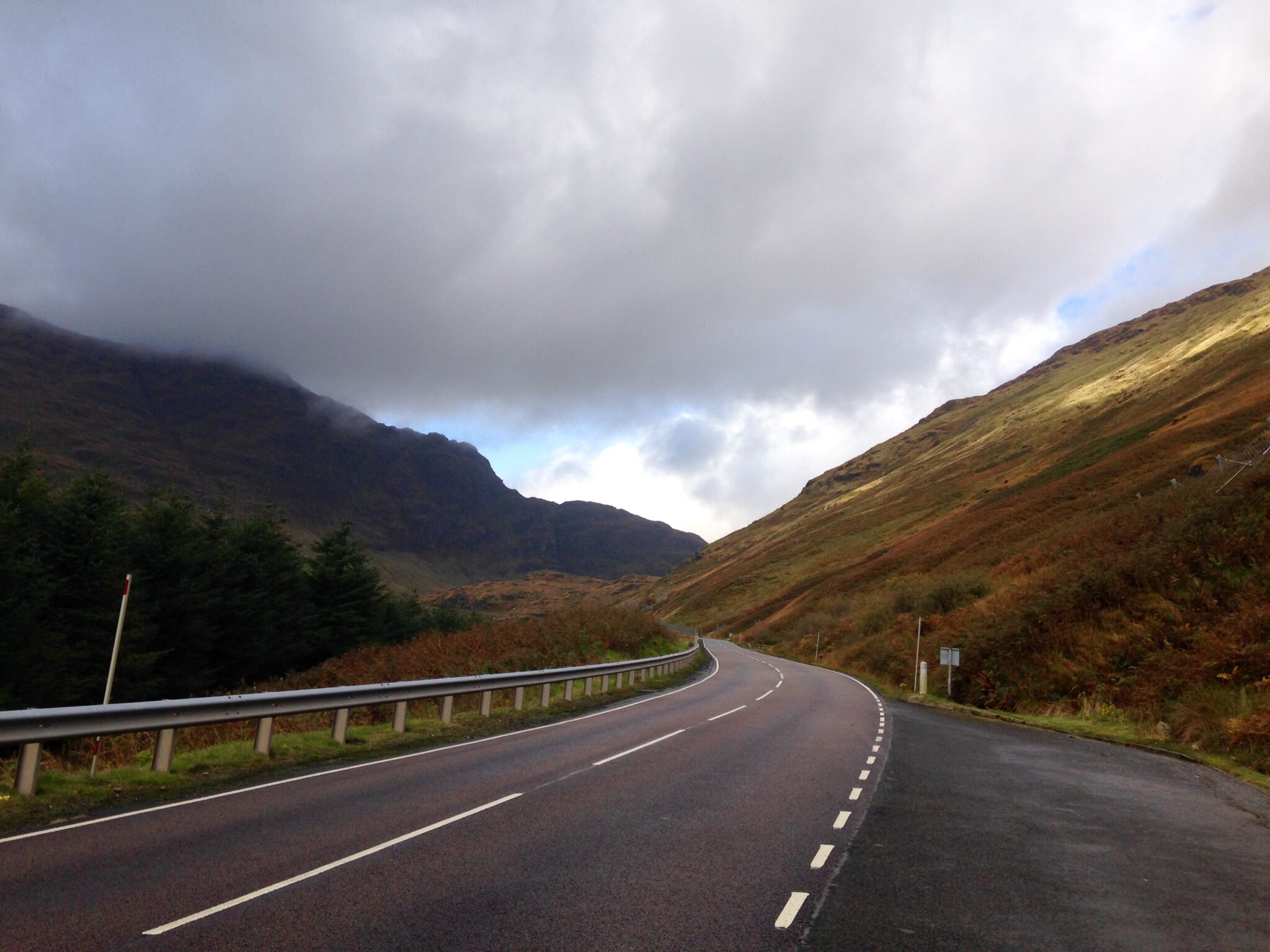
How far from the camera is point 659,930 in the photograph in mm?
5043

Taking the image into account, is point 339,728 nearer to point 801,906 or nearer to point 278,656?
point 801,906

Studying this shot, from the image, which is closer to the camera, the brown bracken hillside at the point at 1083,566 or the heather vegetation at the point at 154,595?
the brown bracken hillside at the point at 1083,566

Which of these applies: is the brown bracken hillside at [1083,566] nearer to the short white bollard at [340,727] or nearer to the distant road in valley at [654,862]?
the distant road in valley at [654,862]

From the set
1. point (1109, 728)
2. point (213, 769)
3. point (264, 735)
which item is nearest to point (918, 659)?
point (1109, 728)

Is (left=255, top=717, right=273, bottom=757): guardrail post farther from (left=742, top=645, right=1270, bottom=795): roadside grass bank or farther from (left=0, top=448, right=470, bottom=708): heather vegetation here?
(left=0, top=448, right=470, bottom=708): heather vegetation

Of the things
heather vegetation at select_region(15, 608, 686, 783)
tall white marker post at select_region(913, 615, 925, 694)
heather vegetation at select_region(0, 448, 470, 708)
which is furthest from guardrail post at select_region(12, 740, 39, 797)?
tall white marker post at select_region(913, 615, 925, 694)

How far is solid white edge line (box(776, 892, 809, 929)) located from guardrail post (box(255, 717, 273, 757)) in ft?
26.6

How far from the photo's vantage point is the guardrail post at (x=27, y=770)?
834 centimetres

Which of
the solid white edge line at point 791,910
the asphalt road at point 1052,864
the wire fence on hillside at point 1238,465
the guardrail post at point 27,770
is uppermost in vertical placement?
the wire fence on hillside at point 1238,465

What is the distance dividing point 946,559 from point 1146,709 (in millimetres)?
38508

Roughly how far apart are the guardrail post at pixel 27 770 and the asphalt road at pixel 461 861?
1472mm

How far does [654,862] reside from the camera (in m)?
6.60

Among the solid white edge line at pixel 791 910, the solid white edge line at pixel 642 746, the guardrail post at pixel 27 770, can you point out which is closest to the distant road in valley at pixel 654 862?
the solid white edge line at pixel 791 910

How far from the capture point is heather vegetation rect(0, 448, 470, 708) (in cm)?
2772
